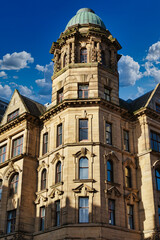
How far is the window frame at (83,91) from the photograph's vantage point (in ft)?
127

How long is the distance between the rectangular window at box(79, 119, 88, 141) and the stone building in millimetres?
105

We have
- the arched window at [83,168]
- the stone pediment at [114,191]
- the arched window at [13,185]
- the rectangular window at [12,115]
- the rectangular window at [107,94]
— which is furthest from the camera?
the rectangular window at [12,115]

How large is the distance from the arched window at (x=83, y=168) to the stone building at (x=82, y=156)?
10 centimetres

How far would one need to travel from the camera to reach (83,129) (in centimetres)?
3666

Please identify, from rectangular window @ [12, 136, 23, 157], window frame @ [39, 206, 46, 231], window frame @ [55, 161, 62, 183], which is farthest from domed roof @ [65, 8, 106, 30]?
window frame @ [39, 206, 46, 231]

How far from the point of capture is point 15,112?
44.2 meters

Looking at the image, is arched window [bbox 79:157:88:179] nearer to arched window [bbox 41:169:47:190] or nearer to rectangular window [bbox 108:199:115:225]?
rectangular window [bbox 108:199:115:225]

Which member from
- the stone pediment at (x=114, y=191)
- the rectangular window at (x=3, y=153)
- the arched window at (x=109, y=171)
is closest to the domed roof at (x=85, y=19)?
the rectangular window at (x=3, y=153)

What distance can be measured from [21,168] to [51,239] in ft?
28.7

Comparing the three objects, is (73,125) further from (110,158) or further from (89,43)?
(89,43)

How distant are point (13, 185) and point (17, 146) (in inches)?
188

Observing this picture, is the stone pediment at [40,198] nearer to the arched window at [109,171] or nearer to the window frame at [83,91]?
the arched window at [109,171]

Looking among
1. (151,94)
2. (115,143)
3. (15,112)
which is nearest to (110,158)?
(115,143)

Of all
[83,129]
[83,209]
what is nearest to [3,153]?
[83,129]
